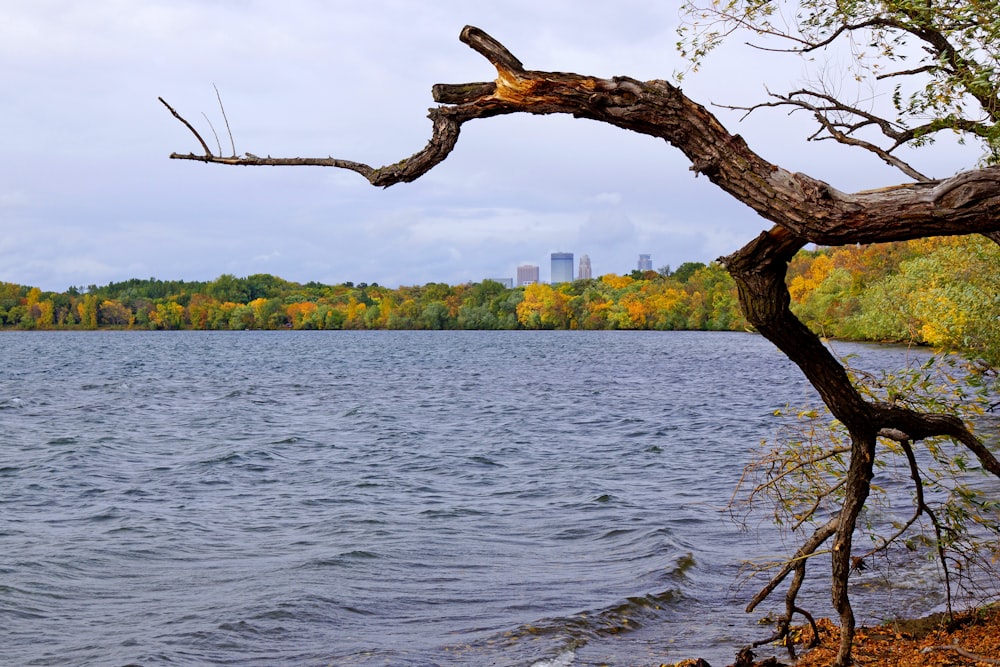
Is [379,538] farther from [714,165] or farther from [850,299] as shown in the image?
[850,299]

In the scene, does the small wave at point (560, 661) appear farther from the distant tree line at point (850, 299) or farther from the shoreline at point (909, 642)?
the distant tree line at point (850, 299)

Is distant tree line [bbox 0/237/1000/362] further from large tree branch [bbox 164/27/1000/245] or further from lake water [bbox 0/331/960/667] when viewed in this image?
lake water [bbox 0/331/960/667]

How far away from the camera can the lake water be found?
10.6m

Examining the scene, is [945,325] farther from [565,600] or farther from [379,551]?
[379,551]

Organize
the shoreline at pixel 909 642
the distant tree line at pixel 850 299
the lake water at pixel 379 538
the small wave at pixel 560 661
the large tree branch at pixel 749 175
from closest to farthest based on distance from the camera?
the large tree branch at pixel 749 175, the shoreline at pixel 909 642, the small wave at pixel 560 661, the lake water at pixel 379 538, the distant tree line at pixel 850 299

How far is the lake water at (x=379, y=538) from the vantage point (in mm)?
10602

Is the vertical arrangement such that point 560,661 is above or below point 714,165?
below

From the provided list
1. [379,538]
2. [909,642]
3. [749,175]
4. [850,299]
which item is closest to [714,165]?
[749,175]

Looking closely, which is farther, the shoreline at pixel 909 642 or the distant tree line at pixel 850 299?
the distant tree line at pixel 850 299

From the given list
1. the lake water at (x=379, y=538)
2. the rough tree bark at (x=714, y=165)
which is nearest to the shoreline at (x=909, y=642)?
the lake water at (x=379, y=538)

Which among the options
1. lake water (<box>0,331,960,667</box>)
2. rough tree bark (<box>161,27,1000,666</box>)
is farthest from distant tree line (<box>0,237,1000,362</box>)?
lake water (<box>0,331,960,667</box>)

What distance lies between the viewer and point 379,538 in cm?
1571

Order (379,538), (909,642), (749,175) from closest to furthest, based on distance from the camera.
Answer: (749,175) < (909,642) < (379,538)

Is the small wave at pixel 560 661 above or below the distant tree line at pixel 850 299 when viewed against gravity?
below
